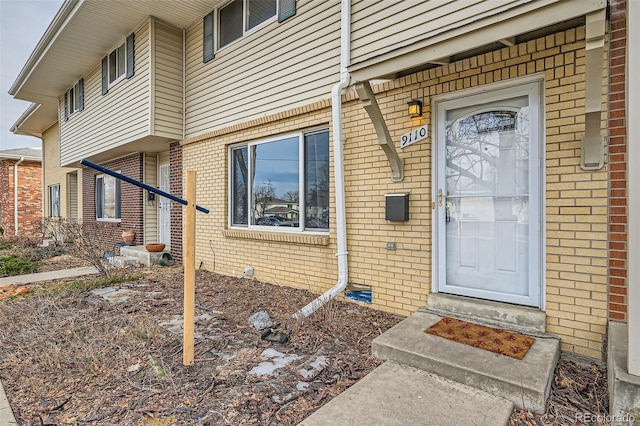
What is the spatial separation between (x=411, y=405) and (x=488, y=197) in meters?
2.16

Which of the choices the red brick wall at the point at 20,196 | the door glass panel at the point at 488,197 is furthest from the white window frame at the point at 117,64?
the red brick wall at the point at 20,196

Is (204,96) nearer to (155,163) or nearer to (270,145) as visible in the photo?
(270,145)

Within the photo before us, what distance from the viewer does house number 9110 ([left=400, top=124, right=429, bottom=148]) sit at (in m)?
3.69

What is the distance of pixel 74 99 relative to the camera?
10562mm

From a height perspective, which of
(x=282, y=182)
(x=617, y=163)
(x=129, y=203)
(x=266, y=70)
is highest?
(x=266, y=70)

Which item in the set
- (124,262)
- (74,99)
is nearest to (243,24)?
(124,262)

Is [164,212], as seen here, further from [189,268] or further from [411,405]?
[411,405]

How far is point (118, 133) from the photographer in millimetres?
7867

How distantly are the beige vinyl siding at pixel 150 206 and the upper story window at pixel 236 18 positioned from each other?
11.4 ft

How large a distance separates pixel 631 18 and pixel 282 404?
307cm

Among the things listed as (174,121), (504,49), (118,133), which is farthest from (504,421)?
(118,133)

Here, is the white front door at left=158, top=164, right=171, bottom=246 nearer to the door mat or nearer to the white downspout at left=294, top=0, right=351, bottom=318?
the white downspout at left=294, top=0, right=351, bottom=318

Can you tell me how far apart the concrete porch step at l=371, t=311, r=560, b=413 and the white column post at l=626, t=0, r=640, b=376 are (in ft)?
1.79

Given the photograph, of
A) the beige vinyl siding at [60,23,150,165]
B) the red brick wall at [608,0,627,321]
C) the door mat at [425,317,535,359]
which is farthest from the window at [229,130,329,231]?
the red brick wall at [608,0,627,321]
